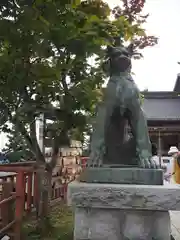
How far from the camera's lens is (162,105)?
27344 mm

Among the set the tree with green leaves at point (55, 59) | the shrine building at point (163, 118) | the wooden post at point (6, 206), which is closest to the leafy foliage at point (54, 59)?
the tree with green leaves at point (55, 59)

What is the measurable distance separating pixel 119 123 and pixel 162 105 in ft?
79.7

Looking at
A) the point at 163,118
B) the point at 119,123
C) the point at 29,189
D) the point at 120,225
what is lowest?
the point at 120,225

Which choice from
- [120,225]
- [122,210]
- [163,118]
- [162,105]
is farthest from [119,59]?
[162,105]

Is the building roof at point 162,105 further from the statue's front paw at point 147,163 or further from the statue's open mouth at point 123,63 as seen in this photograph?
the statue's front paw at point 147,163

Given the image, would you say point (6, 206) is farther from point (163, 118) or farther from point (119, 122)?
point (163, 118)

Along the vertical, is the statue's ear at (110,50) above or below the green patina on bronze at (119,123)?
above

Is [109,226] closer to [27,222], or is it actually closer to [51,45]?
[51,45]

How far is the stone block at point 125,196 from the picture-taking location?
305 cm

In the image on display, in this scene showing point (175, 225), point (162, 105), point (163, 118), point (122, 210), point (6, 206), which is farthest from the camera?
point (162, 105)

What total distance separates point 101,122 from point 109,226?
1123 millimetres

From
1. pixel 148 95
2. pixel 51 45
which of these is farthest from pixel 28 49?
pixel 148 95

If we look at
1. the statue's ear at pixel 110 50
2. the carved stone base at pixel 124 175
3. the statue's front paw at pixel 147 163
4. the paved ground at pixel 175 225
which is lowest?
the paved ground at pixel 175 225

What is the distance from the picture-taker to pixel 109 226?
3.28 m
